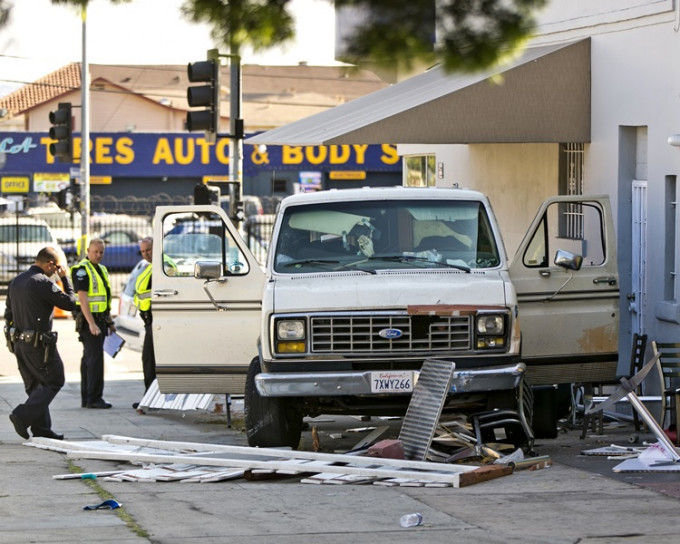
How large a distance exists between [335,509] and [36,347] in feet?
13.7

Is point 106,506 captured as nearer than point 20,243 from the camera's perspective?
Result: Yes

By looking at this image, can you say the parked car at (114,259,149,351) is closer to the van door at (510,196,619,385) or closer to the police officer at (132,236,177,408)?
the police officer at (132,236,177,408)

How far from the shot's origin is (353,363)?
10211mm

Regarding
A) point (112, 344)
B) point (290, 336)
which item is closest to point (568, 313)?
point (290, 336)

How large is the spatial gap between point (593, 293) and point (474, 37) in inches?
212

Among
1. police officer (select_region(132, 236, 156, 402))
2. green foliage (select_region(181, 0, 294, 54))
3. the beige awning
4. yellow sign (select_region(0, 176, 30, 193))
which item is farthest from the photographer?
yellow sign (select_region(0, 176, 30, 193))

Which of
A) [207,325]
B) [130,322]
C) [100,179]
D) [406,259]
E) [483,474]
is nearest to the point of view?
[483,474]

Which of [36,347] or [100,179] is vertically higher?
[100,179]

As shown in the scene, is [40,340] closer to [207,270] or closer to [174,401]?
[207,270]

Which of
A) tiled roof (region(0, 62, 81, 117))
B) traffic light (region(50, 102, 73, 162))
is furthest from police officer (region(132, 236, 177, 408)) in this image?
tiled roof (region(0, 62, 81, 117))

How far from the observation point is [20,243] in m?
32.0

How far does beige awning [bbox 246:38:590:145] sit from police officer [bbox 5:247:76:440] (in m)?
3.27

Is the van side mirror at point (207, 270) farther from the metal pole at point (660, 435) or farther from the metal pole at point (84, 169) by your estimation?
the metal pole at point (84, 169)

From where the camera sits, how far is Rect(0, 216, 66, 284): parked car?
1200 inches
